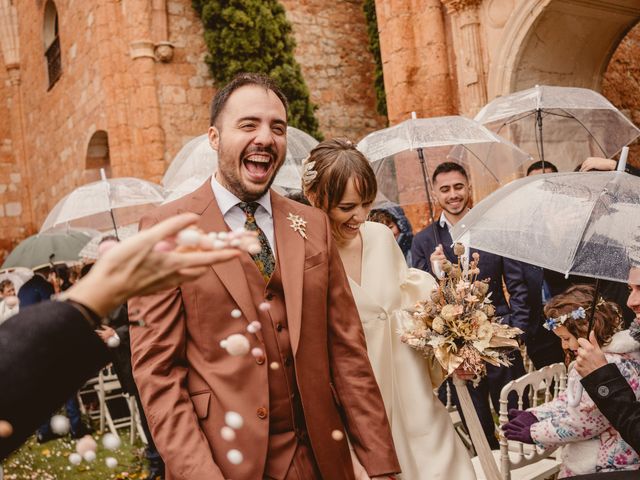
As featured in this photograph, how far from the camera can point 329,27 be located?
14.1m

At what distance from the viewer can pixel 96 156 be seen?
14148 millimetres

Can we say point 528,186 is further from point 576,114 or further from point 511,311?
point 576,114

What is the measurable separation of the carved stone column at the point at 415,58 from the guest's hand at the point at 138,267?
7.51 meters

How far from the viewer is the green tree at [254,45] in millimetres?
11625

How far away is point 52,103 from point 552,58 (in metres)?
12.9

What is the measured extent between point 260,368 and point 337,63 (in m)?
13.0

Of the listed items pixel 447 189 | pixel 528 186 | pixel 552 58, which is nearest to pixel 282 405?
pixel 528 186

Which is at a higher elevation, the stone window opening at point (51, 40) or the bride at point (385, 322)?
the stone window opening at point (51, 40)

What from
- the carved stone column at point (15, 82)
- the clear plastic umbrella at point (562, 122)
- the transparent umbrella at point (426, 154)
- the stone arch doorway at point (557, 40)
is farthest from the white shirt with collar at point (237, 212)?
the carved stone column at point (15, 82)

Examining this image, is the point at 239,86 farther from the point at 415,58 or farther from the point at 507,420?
the point at 415,58

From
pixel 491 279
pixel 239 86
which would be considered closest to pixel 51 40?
pixel 491 279

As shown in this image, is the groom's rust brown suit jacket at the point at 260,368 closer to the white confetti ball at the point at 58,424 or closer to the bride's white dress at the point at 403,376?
the bride's white dress at the point at 403,376

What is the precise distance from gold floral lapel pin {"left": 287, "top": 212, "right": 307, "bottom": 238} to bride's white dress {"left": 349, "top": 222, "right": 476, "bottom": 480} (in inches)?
23.3

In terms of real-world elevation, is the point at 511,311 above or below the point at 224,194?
below
